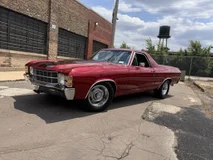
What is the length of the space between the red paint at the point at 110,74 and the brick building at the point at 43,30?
646cm

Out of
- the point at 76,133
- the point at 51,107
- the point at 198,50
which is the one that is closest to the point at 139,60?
the point at 51,107

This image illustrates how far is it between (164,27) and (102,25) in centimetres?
2462

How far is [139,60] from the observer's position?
6340 mm

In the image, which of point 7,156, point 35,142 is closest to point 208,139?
point 35,142

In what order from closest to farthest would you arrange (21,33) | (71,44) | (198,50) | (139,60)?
(139,60) < (21,33) < (71,44) < (198,50)

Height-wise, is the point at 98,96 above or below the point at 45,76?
below

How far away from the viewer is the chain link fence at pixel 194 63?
2142cm

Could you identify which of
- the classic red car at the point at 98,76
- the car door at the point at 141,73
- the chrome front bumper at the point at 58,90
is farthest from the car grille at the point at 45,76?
the car door at the point at 141,73

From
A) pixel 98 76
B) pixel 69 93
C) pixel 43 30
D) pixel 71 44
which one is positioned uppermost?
pixel 43 30

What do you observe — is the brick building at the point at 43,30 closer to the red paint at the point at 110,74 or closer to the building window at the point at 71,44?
the building window at the point at 71,44

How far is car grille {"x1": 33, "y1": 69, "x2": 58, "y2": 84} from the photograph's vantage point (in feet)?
14.6

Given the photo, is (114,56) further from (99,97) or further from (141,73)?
(99,97)

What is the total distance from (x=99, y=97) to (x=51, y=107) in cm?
120

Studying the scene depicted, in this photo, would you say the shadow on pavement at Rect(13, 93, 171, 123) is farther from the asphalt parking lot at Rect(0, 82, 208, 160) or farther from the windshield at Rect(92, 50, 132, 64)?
the windshield at Rect(92, 50, 132, 64)
